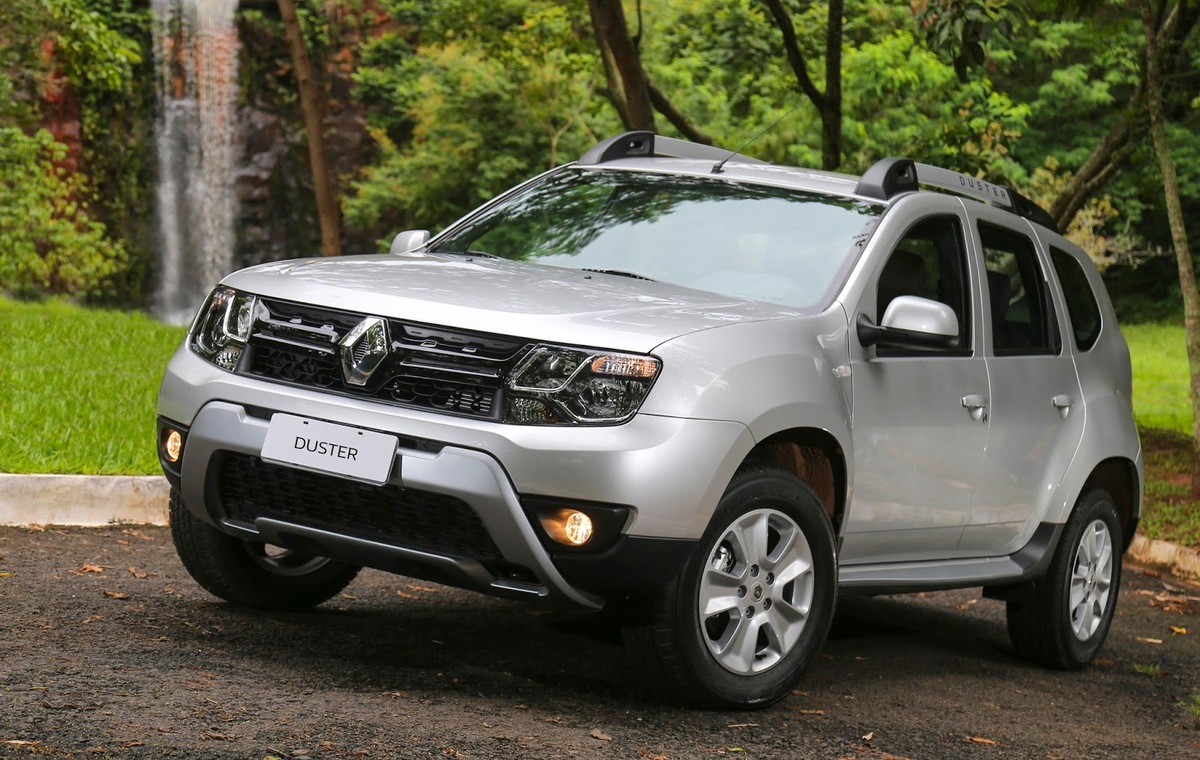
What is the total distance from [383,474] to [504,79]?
1120 inches

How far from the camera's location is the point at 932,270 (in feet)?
19.9

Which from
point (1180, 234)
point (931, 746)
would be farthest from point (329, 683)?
point (1180, 234)

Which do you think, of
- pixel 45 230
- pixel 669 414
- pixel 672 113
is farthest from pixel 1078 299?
pixel 45 230

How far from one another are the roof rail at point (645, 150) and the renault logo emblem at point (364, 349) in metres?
2.12

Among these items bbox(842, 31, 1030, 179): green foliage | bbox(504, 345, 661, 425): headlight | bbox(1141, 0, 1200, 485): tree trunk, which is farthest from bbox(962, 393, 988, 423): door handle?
bbox(842, 31, 1030, 179): green foliage

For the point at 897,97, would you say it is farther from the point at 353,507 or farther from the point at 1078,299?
the point at 353,507

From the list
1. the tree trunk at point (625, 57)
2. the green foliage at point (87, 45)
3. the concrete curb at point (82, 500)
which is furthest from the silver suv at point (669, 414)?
the green foliage at point (87, 45)

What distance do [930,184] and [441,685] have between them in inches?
110

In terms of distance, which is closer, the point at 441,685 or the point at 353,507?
the point at 353,507

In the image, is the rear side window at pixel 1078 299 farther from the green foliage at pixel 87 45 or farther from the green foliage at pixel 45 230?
the green foliage at pixel 45 230

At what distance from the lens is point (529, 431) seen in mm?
4527

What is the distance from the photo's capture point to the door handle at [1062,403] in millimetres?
6496

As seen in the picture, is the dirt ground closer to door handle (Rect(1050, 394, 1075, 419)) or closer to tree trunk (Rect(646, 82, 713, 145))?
door handle (Rect(1050, 394, 1075, 419))

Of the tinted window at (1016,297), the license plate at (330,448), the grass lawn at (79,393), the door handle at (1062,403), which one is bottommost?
the grass lawn at (79,393)
